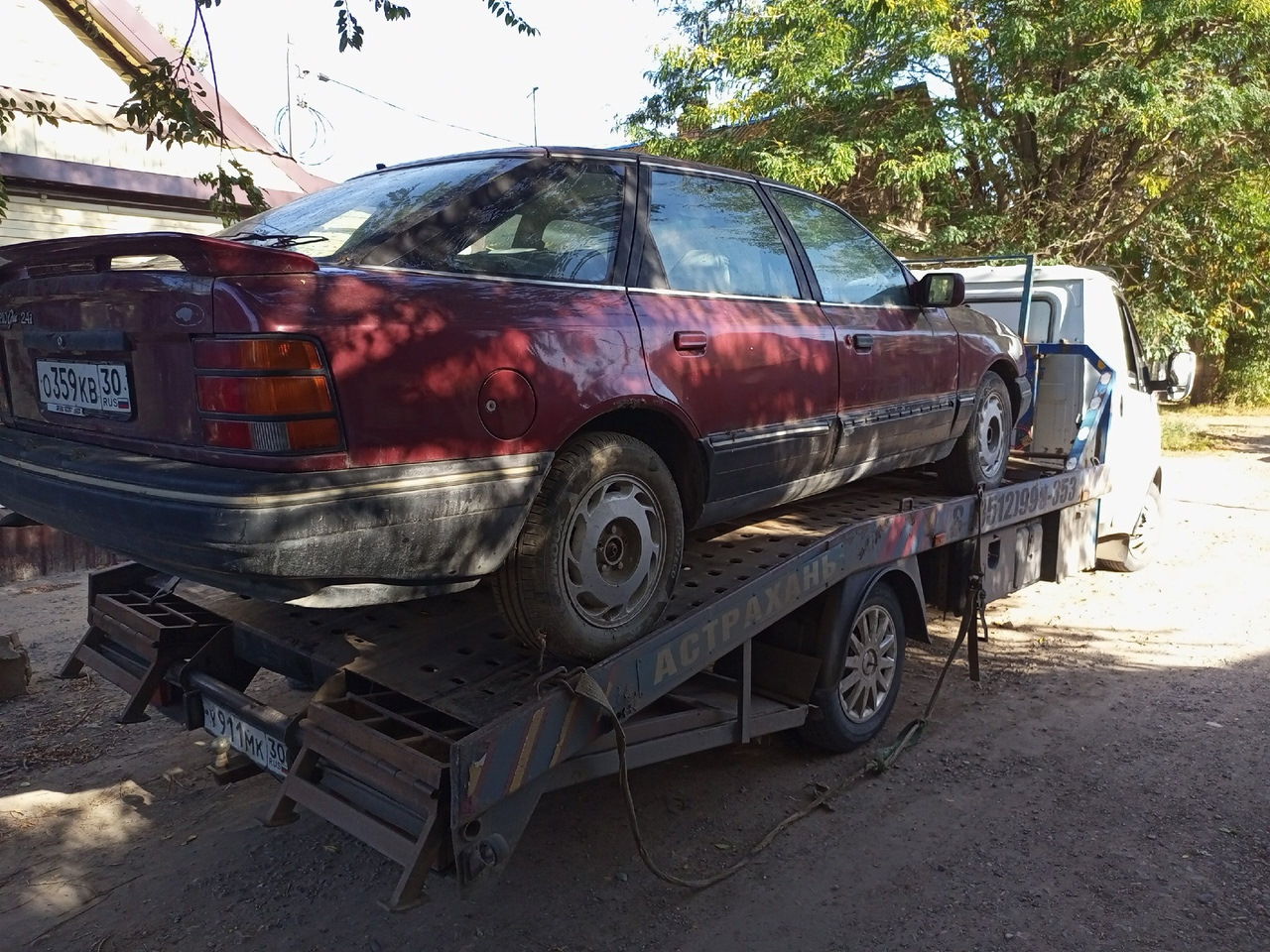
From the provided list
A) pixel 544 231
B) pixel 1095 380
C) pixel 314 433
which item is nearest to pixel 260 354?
pixel 314 433

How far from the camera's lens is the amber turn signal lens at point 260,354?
2.32 m

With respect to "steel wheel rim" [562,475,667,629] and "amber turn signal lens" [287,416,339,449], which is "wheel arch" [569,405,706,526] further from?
"amber turn signal lens" [287,416,339,449]

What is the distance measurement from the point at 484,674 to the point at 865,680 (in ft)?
6.26

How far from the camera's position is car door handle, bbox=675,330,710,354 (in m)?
3.29

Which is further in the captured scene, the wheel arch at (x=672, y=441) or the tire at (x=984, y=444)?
the tire at (x=984, y=444)

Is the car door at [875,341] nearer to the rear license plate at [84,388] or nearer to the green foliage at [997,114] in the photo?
the rear license plate at [84,388]

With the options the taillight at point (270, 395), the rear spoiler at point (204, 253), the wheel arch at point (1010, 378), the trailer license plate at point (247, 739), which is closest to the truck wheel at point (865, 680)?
the wheel arch at point (1010, 378)

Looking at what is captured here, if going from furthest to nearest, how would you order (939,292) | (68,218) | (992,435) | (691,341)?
(68,218), (992,435), (939,292), (691,341)

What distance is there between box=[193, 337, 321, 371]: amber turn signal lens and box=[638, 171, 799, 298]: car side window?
1295mm

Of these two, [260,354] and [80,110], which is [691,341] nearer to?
[260,354]

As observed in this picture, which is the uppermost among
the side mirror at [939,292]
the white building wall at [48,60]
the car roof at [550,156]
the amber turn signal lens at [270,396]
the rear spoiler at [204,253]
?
the white building wall at [48,60]

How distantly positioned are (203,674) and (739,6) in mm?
11087

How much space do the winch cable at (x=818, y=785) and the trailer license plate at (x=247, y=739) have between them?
36.6 inches

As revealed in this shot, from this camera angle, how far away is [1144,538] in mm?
7465
